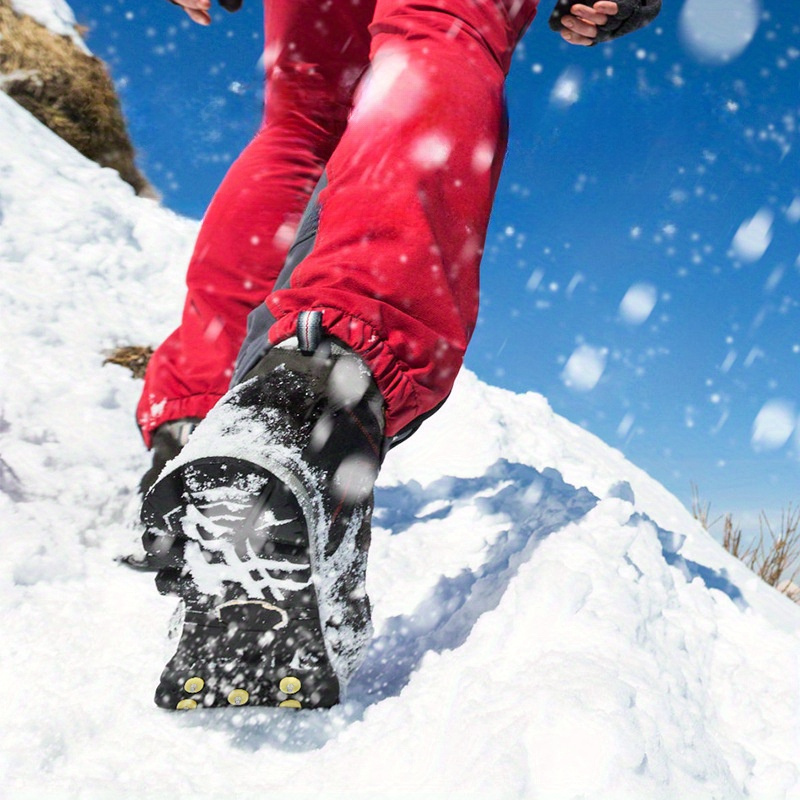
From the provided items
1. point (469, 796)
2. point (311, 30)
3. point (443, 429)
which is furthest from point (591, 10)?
point (443, 429)

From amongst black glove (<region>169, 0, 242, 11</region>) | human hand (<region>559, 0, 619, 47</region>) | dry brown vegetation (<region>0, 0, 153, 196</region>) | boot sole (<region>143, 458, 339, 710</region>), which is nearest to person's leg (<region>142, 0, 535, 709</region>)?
boot sole (<region>143, 458, 339, 710</region>)

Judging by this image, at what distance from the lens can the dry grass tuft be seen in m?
1.65

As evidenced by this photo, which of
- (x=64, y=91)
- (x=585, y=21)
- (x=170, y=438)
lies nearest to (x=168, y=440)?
(x=170, y=438)

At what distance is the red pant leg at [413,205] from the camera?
22.7 inches

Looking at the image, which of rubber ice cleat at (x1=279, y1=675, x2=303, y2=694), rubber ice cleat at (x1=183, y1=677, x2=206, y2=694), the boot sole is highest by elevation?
the boot sole

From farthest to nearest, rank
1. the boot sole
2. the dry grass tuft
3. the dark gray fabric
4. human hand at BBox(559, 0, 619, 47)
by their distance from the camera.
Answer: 1. the dry grass tuft
2. human hand at BBox(559, 0, 619, 47)
3. the dark gray fabric
4. the boot sole

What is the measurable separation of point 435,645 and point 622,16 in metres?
0.81

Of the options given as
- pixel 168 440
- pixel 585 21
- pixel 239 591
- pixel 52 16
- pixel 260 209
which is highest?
pixel 585 21

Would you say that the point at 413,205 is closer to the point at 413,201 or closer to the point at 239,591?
the point at 413,201

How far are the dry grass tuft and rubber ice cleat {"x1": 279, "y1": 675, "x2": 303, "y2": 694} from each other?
1246 millimetres

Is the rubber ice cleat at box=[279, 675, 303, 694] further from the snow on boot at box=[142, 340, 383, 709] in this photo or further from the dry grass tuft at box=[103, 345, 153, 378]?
the dry grass tuft at box=[103, 345, 153, 378]

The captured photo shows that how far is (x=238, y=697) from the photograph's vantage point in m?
0.58

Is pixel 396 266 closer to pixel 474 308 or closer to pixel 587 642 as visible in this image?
pixel 474 308

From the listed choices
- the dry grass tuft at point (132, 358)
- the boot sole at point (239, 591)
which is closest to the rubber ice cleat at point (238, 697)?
the boot sole at point (239, 591)
